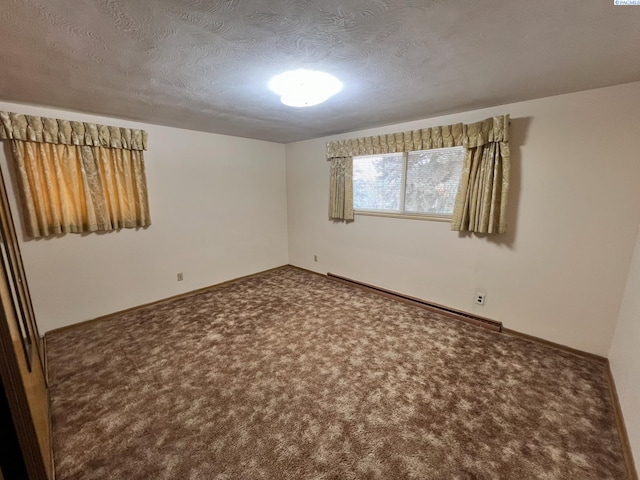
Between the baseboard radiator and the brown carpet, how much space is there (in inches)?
3.9

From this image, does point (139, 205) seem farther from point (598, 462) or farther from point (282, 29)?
point (598, 462)

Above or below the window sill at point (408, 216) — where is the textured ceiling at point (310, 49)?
above

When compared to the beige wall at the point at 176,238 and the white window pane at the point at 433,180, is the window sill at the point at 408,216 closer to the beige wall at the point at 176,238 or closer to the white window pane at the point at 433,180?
the white window pane at the point at 433,180

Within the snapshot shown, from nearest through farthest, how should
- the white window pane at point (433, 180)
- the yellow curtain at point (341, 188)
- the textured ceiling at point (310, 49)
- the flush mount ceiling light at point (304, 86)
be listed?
1. the textured ceiling at point (310, 49)
2. the flush mount ceiling light at point (304, 86)
3. the white window pane at point (433, 180)
4. the yellow curtain at point (341, 188)

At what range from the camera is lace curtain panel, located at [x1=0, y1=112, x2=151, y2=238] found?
237 cm

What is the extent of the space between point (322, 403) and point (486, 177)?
2.50 metres

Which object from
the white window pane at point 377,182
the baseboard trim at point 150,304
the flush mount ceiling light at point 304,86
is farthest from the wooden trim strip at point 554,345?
the baseboard trim at point 150,304

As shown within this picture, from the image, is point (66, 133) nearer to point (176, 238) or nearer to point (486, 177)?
point (176, 238)

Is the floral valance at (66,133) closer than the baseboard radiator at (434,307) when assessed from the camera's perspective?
Yes

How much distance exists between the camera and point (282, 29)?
126 centimetres

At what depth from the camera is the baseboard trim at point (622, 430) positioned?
134cm

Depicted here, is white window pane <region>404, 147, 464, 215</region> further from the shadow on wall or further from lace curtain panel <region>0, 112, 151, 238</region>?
lace curtain panel <region>0, 112, 151, 238</region>

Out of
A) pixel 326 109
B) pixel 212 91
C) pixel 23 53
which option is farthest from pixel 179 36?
pixel 326 109

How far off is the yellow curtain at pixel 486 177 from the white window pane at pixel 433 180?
18 cm
